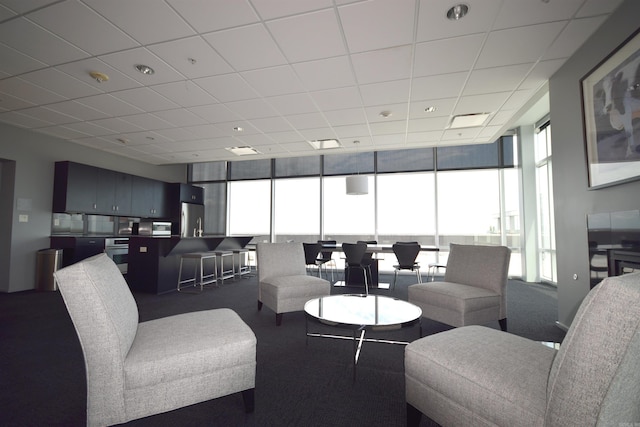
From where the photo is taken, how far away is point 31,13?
2516 millimetres

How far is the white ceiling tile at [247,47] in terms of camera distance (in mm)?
2766

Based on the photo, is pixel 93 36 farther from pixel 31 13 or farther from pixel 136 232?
pixel 136 232

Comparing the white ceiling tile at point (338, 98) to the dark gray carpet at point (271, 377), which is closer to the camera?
the dark gray carpet at point (271, 377)

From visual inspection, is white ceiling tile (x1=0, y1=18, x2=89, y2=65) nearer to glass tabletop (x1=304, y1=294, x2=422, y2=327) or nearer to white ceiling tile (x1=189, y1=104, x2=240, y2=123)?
white ceiling tile (x1=189, y1=104, x2=240, y2=123)

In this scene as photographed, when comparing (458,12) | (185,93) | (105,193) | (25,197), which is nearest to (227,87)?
(185,93)

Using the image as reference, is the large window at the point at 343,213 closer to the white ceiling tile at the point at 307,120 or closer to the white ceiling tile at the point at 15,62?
the white ceiling tile at the point at 307,120

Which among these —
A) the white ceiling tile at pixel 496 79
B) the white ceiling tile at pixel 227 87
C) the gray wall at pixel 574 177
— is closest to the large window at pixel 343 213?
the white ceiling tile at pixel 496 79

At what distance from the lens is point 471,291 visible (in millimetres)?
2969

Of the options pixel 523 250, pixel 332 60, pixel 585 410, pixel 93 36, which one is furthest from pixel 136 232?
pixel 523 250

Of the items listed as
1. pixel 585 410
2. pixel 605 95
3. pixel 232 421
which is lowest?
pixel 232 421

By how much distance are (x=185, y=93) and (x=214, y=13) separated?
1.75 meters

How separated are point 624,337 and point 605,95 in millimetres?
2691

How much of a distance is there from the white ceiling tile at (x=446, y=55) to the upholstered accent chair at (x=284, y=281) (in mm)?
2738

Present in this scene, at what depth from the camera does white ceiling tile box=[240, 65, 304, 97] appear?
343 centimetres
